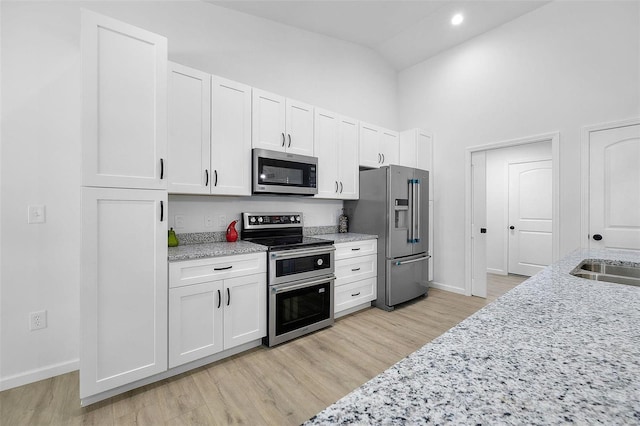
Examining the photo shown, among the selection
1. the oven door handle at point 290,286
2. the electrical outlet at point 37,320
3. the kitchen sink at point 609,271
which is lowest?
the electrical outlet at point 37,320

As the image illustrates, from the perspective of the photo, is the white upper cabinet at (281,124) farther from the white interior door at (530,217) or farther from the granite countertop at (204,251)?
the white interior door at (530,217)

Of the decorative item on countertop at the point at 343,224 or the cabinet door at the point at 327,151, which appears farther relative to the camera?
the decorative item on countertop at the point at 343,224

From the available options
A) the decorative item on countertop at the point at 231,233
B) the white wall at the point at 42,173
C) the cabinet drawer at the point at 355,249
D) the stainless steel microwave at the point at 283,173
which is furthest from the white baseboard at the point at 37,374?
the cabinet drawer at the point at 355,249

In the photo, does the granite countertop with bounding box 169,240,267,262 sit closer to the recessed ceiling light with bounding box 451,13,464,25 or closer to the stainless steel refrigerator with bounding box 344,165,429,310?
the stainless steel refrigerator with bounding box 344,165,429,310

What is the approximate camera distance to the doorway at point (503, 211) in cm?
393

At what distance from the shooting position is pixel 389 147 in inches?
161

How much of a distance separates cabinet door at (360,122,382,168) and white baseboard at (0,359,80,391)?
3481mm

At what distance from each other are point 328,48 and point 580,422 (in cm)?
429

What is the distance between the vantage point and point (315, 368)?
2.22 m

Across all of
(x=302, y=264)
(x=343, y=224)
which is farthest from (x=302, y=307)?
→ (x=343, y=224)

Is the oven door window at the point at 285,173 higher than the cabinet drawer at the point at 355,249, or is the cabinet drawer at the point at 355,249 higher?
the oven door window at the point at 285,173

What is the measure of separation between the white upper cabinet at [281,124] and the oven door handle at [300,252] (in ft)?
3.54

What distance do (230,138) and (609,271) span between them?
9.50 ft

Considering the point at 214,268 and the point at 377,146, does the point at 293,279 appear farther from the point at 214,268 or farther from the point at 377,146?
the point at 377,146
